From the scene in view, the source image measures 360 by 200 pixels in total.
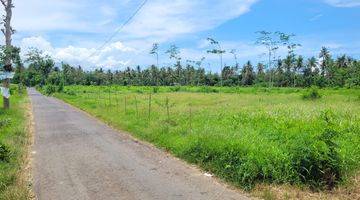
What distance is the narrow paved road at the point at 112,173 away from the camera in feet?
27.9

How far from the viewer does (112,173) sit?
33.6 ft

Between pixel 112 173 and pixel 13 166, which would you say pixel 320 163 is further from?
pixel 13 166

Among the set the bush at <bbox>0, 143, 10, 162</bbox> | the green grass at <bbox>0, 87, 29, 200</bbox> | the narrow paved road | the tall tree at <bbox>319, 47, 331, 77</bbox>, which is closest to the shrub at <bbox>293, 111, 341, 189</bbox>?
the narrow paved road

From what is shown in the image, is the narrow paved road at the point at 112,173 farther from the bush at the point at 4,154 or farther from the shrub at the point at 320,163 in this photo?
the shrub at the point at 320,163

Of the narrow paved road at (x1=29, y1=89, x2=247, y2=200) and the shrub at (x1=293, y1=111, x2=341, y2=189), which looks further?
the shrub at (x1=293, y1=111, x2=341, y2=189)

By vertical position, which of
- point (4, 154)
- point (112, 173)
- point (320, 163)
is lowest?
point (112, 173)

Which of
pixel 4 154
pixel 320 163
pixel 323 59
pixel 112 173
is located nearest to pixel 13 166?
pixel 4 154

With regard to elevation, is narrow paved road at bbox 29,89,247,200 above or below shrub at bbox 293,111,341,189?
below

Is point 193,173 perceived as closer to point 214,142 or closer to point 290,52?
point 214,142

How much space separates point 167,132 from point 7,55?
50.7 feet

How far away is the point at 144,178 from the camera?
31.9 feet

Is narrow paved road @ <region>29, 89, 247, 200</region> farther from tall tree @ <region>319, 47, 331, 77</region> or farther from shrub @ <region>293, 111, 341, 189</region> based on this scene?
tall tree @ <region>319, 47, 331, 77</region>

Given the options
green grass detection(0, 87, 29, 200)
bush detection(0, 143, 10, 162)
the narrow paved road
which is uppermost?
bush detection(0, 143, 10, 162)

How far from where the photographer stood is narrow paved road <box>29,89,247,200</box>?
27.9 ft
